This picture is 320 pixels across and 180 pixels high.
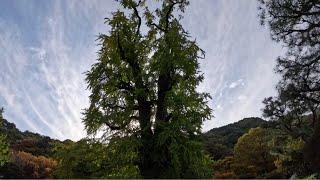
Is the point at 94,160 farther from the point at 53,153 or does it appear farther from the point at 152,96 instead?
the point at 53,153

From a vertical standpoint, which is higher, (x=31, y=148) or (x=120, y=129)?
(x=31, y=148)

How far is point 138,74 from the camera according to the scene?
963 inches

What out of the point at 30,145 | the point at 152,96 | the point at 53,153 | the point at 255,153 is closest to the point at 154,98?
the point at 152,96

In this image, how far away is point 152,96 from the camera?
24.7 metres

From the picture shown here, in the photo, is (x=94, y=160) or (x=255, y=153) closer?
(x=94, y=160)

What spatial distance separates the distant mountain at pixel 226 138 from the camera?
267 feet

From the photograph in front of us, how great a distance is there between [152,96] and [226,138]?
277ft

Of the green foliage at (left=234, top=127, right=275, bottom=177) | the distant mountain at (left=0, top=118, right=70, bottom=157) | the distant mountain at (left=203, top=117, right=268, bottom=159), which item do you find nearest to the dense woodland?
the distant mountain at (left=203, top=117, right=268, bottom=159)

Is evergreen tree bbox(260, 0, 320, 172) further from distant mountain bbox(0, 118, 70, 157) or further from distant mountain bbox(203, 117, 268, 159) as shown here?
distant mountain bbox(0, 118, 70, 157)

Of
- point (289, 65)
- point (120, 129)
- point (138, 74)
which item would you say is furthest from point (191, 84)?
point (289, 65)

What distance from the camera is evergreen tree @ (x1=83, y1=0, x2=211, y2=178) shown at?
2327 centimetres

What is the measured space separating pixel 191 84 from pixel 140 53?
3.31 meters

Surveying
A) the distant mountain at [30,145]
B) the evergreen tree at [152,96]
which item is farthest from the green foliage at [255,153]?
the evergreen tree at [152,96]

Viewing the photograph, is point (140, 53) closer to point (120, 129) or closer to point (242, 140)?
point (120, 129)
